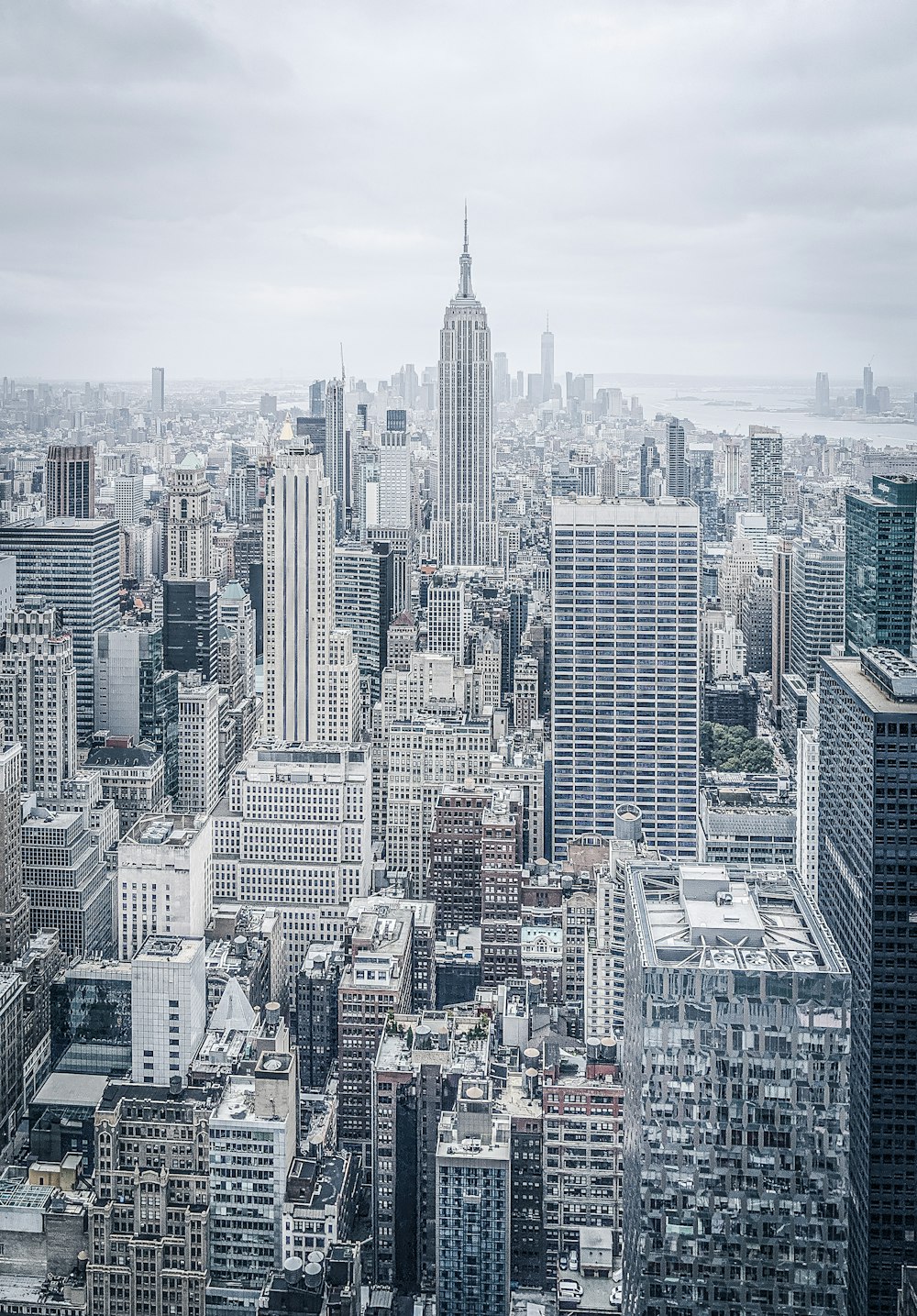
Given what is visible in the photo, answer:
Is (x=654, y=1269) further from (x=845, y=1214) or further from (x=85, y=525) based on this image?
(x=85, y=525)

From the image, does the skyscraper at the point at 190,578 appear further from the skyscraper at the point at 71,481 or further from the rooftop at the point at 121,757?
the rooftop at the point at 121,757

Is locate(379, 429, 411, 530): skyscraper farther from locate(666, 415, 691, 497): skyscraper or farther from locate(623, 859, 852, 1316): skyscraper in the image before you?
locate(623, 859, 852, 1316): skyscraper

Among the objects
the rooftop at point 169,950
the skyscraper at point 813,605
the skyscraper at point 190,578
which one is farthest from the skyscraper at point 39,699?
the skyscraper at point 813,605

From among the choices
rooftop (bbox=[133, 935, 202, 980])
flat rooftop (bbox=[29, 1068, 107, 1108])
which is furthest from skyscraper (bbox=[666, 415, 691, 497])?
flat rooftop (bbox=[29, 1068, 107, 1108])

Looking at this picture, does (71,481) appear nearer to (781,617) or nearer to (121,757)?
(121,757)

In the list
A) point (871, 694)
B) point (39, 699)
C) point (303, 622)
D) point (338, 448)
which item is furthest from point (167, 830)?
point (338, 448)

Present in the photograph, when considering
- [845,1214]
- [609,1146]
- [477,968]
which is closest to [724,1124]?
[845,1214]

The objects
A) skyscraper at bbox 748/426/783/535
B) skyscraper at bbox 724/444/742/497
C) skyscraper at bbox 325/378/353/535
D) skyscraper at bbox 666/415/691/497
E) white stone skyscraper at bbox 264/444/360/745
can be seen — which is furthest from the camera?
skyscraper at bbox 325/378/353/535
